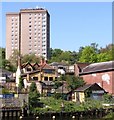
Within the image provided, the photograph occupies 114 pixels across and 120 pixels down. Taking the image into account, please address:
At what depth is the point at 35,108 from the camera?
17797 millimetres

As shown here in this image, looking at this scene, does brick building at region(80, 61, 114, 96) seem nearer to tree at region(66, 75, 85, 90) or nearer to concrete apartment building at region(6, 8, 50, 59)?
tree at region(66, 75, 85, 90)

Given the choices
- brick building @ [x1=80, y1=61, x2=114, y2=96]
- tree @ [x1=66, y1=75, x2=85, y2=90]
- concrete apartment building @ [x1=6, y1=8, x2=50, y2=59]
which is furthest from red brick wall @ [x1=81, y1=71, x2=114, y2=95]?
concrete apartment building @ [x1=6, y1=8, x2=50, y2=59]

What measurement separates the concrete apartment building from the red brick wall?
1052 inches

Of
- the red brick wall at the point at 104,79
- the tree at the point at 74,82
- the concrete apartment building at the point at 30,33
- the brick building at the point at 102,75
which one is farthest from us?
the concrete apartment building at the point at 30,33

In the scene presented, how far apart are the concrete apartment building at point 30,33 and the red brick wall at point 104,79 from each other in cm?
2672

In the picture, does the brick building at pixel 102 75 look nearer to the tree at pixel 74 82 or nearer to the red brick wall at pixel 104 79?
the red brick wall at pixel 104 79

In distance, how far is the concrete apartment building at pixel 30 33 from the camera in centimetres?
5312

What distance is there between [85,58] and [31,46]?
20646 millimetres

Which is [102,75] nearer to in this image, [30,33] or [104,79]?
[104,79]

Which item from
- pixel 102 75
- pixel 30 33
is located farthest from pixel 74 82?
pixel 30 33

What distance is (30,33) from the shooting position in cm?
5450

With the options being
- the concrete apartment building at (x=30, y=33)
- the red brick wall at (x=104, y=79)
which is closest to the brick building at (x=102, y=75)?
the red brick wall at (x=104, y=79)

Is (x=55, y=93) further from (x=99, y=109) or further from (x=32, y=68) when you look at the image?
(x=32, y=68)

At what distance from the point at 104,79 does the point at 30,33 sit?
101 ft
